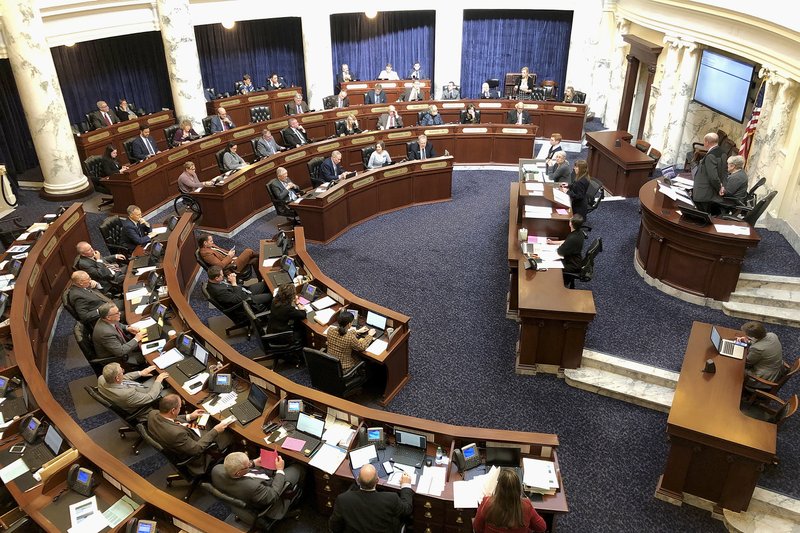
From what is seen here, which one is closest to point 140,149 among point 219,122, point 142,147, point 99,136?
point 142,147

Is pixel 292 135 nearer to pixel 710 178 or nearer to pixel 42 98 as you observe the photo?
pixel 42 98

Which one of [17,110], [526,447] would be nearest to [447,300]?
[526,447]

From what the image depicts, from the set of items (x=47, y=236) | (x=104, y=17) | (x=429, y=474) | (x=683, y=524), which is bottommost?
(x=683, y=524)

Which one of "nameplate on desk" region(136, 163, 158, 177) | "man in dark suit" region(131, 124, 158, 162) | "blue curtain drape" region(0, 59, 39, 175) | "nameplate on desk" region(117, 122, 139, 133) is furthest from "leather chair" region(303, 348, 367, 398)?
"blue curtain drape" region(0, 59, 39, 175)

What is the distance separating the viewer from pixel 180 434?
518 centimetres

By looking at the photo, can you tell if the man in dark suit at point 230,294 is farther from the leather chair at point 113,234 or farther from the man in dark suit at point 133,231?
the leather chair at point 113,234

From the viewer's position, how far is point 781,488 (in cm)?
547

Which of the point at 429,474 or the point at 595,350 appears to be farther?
the point at 595,350

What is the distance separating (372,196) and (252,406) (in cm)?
631

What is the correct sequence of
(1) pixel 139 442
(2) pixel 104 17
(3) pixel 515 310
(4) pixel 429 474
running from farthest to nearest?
1. (2) pixel 104 17
2. (3) pixel 515 310
3. (1) pixel 139 442
4. (4) pixel 429 474

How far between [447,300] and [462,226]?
2.76 m

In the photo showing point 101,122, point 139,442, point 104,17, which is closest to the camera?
point 139,442

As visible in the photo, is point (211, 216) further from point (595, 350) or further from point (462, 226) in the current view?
point (595, 350)

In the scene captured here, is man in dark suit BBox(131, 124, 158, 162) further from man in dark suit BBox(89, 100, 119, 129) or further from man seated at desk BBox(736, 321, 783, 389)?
man seated at desk BBox(736, 321, 783, 389)
